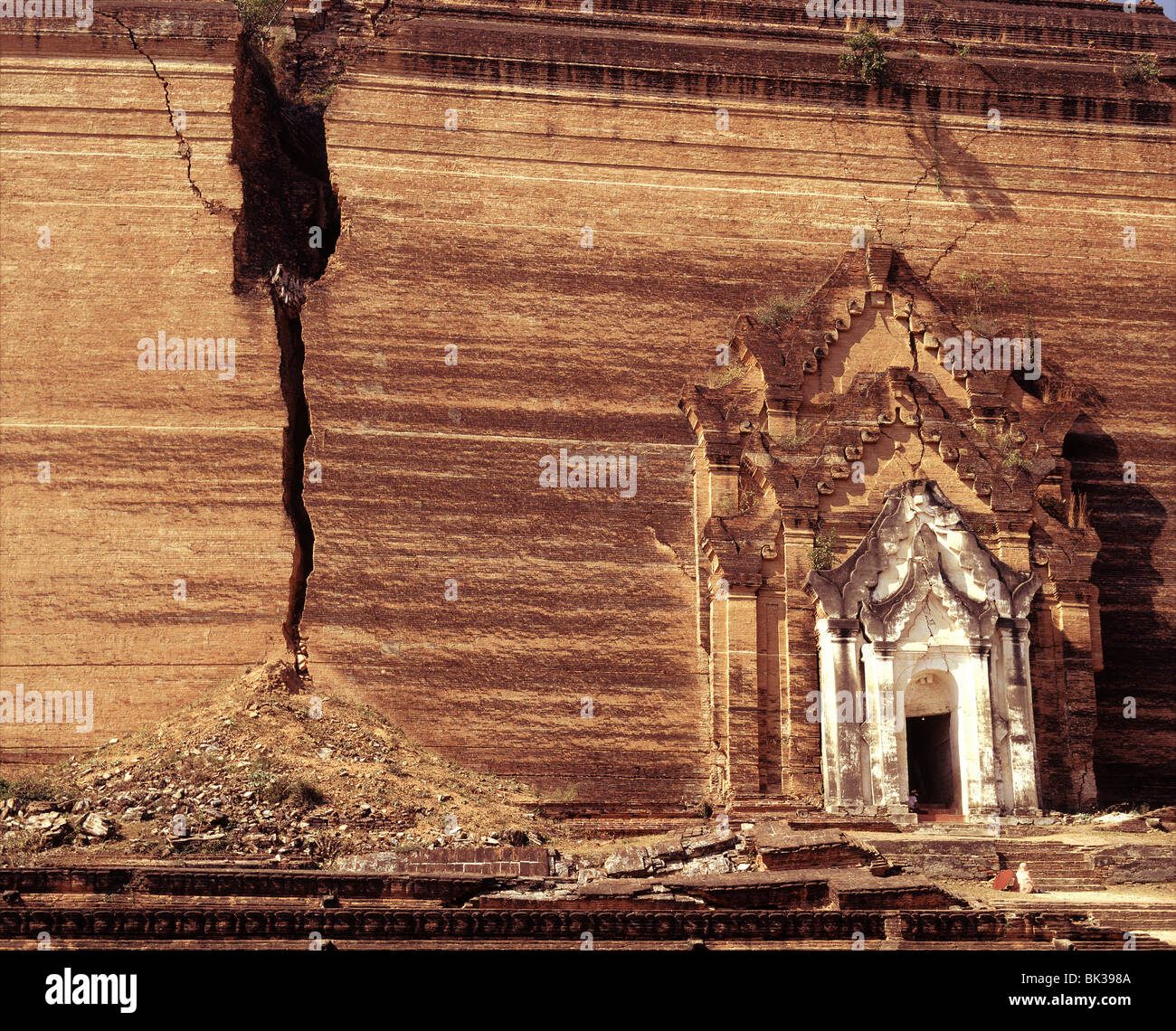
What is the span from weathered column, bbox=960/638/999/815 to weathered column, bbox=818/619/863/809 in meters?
1.41

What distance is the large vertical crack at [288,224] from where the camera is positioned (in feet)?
74.7

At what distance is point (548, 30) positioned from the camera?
25828 millimetres

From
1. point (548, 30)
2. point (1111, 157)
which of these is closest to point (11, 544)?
point (548, 30)

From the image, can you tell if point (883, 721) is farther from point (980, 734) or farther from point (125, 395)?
point (125, 395)

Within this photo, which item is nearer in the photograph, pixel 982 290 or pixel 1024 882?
pixel 1024 882

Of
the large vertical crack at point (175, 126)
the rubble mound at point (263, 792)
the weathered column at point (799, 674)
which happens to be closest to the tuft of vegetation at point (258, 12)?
the large vertical crack at point (175, 126)

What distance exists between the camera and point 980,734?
19969mm

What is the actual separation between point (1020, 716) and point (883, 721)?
183 centimetres

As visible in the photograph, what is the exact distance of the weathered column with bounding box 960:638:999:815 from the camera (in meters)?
19.7

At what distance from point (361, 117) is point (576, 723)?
32.4 feet

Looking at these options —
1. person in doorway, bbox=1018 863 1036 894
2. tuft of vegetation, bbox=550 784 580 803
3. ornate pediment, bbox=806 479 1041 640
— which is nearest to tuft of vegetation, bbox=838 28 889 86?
ornate pediment, bbox=806 479 1041 640

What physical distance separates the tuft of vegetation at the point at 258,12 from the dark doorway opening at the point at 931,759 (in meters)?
15.0

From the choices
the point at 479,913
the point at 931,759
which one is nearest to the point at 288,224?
the point at 931,759

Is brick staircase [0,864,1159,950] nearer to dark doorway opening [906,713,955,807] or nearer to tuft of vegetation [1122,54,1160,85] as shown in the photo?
dark doorway opening [906,713,955,807]
